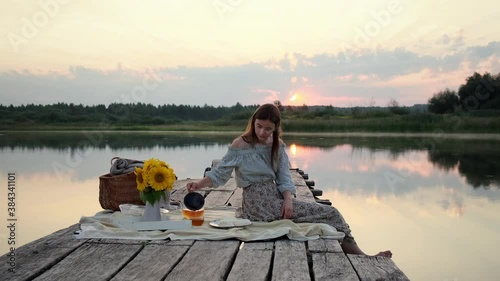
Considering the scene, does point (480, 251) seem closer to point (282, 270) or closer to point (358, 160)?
point (282, 270)

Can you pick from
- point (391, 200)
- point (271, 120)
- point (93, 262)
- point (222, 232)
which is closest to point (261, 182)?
point (271, 120)

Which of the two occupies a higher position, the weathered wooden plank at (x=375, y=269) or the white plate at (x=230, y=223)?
the white plate at (x=230, y=223)

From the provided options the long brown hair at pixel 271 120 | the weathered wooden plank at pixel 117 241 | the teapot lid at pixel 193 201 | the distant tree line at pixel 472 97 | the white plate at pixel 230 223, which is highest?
the distant tree line at pixel 472 97

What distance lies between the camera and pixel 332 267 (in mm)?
3090

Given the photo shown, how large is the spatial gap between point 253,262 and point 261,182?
1.35m

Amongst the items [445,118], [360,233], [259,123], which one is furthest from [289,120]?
[259,123]

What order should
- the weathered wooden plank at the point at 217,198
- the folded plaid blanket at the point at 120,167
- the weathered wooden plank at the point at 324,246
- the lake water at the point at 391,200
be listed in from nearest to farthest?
the weathered wooden plank at the point at 324,246
the folded plaid blanket at the point at 120,167
the lake water at the point at 391,200
the weathered wooden plank at the point at 217,198

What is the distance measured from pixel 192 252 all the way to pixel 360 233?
140 inches

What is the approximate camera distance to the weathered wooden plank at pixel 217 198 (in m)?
5.75

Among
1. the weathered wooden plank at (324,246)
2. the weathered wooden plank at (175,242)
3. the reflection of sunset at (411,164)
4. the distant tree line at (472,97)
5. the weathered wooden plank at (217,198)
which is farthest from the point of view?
the distant tree line at (472,97)

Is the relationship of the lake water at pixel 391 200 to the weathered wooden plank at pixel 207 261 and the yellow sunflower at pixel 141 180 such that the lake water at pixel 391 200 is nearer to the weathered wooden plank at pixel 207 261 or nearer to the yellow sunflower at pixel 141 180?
the yellow sunflower at pixel 141 180

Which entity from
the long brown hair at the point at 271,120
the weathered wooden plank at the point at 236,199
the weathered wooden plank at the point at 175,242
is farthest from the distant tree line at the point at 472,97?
the weathered wooden plank at the point at 175,242

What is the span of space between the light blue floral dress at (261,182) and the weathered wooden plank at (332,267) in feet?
3.23

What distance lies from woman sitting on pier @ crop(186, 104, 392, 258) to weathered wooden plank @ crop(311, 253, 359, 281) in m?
0.94
